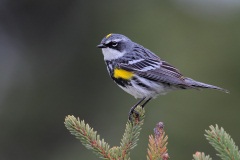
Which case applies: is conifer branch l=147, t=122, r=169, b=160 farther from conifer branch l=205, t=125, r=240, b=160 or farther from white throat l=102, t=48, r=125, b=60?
white throat l=102, t=48, r=125, b=60

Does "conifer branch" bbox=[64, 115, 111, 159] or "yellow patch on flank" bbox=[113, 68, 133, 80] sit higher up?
"yellow patch on flank" bbox=[113, 68, 133, 80]

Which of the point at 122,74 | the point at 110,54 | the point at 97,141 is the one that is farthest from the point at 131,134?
the point at 110,54

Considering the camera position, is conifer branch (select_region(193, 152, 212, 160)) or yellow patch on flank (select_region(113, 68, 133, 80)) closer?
conifer branch (select_region(193, 152, 212, 160))

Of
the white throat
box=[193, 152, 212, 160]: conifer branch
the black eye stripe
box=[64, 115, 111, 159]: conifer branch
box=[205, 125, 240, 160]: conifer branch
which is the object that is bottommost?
box=[193, 152, 212, 160]: conifer branch

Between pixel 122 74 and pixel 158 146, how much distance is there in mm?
2641

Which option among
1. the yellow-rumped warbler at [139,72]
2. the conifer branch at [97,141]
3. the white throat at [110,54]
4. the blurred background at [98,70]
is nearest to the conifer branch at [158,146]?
the conifer branch at [97,141]

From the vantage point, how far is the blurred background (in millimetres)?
10656

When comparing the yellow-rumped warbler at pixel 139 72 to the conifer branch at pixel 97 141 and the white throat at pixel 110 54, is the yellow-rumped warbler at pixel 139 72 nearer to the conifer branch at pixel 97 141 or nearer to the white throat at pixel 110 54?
the white throat at pixel 110 54

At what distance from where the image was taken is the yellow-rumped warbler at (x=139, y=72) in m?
6.04

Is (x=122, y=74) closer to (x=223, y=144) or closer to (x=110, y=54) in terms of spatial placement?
(x=110, y=54)

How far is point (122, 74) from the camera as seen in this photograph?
611cm

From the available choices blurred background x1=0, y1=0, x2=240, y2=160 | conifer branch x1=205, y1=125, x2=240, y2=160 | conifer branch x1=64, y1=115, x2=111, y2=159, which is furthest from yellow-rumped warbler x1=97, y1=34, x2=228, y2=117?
blurred background x1=0, y1=0, x2=240, y2=160

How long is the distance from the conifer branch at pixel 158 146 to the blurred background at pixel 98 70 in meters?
6.52

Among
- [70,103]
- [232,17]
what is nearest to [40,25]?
[70,103]
